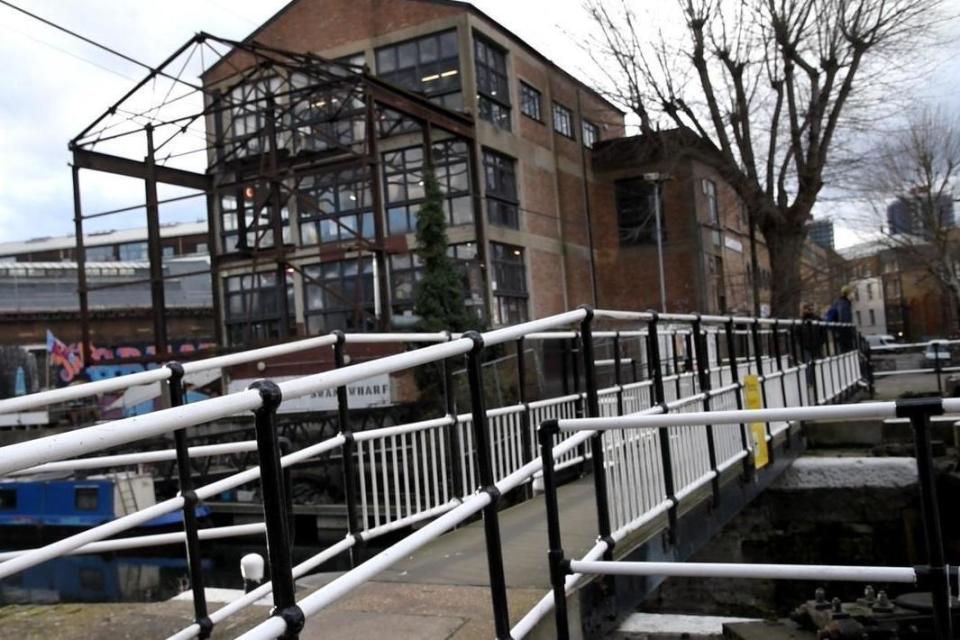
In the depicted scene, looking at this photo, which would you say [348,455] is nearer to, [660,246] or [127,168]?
[127,168]

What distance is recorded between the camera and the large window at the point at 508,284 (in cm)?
2628

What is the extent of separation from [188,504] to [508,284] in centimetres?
2352

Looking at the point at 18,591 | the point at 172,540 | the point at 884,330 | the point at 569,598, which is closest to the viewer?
the point at 569,598

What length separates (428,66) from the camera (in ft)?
87.1

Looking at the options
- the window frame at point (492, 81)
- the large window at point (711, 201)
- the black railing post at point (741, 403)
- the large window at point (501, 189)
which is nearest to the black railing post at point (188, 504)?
the black railing post at point (741, 403)

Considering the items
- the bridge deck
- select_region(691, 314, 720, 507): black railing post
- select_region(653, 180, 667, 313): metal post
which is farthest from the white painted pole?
select_region(653, 180, 667, 313): metal post

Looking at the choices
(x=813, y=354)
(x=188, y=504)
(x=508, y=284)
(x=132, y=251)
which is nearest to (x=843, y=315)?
(x=813, y=354)

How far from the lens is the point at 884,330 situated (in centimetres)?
8788

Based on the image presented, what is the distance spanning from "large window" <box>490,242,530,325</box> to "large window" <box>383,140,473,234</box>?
160cm

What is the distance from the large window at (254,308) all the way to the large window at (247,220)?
1.18 meters

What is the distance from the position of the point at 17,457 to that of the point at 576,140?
105ft

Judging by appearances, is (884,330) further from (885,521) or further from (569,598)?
(569,598)

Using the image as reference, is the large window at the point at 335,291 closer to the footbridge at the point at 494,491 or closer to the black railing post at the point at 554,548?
the footbridge at the point at 494,491

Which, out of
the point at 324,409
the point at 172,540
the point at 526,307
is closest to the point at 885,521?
the point at 172,540
